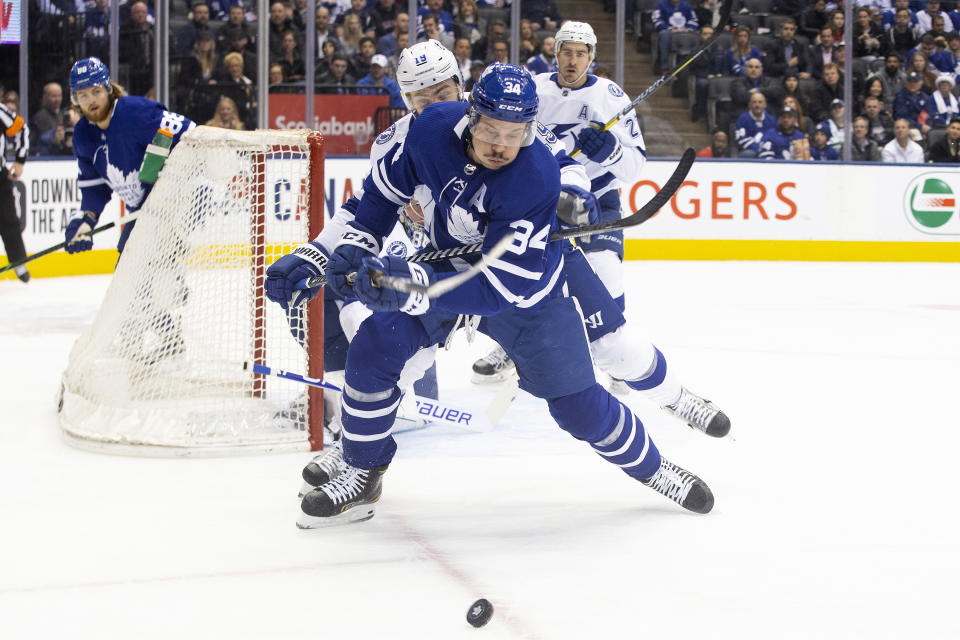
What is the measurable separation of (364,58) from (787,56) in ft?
10.3

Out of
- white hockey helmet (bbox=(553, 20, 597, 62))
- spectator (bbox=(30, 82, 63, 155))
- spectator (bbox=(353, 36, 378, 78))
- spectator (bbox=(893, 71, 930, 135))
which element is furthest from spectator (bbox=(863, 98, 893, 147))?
white hockey helmet (bbox=(553, 20, 597, 62))

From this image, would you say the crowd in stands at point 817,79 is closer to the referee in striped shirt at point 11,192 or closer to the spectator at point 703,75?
the spectator at point 703,75

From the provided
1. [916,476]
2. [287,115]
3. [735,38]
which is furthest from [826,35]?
[916,476]

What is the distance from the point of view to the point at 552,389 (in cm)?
262

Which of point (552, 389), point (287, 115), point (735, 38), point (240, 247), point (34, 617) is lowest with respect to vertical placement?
point (34, 617)

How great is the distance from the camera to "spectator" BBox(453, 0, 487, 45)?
8.88 m

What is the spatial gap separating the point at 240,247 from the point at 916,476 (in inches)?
74.2

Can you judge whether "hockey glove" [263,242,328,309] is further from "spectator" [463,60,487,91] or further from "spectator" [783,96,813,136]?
"spectator" [783,96,813,136]

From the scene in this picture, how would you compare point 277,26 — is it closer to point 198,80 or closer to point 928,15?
point 198,80

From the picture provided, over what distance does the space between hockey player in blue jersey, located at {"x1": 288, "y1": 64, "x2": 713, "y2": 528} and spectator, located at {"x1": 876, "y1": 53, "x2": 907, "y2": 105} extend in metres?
7.32

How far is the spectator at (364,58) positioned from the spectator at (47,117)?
76.7 inches

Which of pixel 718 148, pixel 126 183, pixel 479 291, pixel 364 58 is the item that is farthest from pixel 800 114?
pixel 479 291

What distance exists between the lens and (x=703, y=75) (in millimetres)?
9164

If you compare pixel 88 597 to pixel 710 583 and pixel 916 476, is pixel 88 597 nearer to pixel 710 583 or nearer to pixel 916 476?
pixel 710 583
